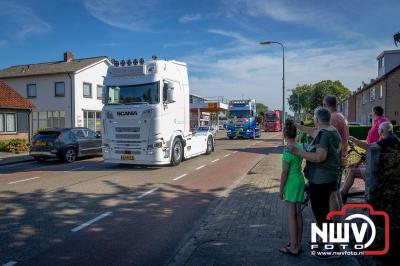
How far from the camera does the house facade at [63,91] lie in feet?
114

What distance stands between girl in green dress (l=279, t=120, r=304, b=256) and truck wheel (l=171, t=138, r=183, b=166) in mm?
9388

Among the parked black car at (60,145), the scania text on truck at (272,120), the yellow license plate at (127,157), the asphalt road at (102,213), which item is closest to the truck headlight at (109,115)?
the yellow license plate at (127,157)

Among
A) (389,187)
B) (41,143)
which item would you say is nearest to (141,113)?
(41,143)

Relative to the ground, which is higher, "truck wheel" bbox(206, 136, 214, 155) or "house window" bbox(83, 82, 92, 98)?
"house window" bbox(83, 82, 92, 98)

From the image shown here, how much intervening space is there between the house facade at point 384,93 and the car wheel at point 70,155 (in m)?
22.7

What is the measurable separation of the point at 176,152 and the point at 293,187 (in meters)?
9.83

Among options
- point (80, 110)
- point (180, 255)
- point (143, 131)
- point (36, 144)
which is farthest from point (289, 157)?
point (80, 110)

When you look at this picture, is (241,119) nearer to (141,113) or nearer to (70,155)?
(70,155)

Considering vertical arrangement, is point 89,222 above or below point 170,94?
below

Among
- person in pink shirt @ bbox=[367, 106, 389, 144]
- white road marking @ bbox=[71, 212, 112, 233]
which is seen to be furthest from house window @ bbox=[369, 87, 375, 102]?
white road marking @ bbox=[71, 212, 112, 233]

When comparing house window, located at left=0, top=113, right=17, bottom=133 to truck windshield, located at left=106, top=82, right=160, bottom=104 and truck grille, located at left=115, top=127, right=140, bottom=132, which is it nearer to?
truck windshield, located at left=106, top=82, right=160, bottom=104

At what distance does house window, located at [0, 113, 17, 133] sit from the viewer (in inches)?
944

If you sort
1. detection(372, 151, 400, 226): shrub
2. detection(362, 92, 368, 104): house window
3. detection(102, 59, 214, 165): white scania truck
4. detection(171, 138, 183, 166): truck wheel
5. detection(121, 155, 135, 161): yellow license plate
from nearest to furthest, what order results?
detection(372, 151, 400, 226): shrub, detection(102, 59, 214, 165): white scania truck, detection(121, 155, 135, 161): yellow license plate, detection(171, 138, 183, 166): truck wheel, detection(362, 92, 368, 104): house window

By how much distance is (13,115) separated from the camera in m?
24.8
